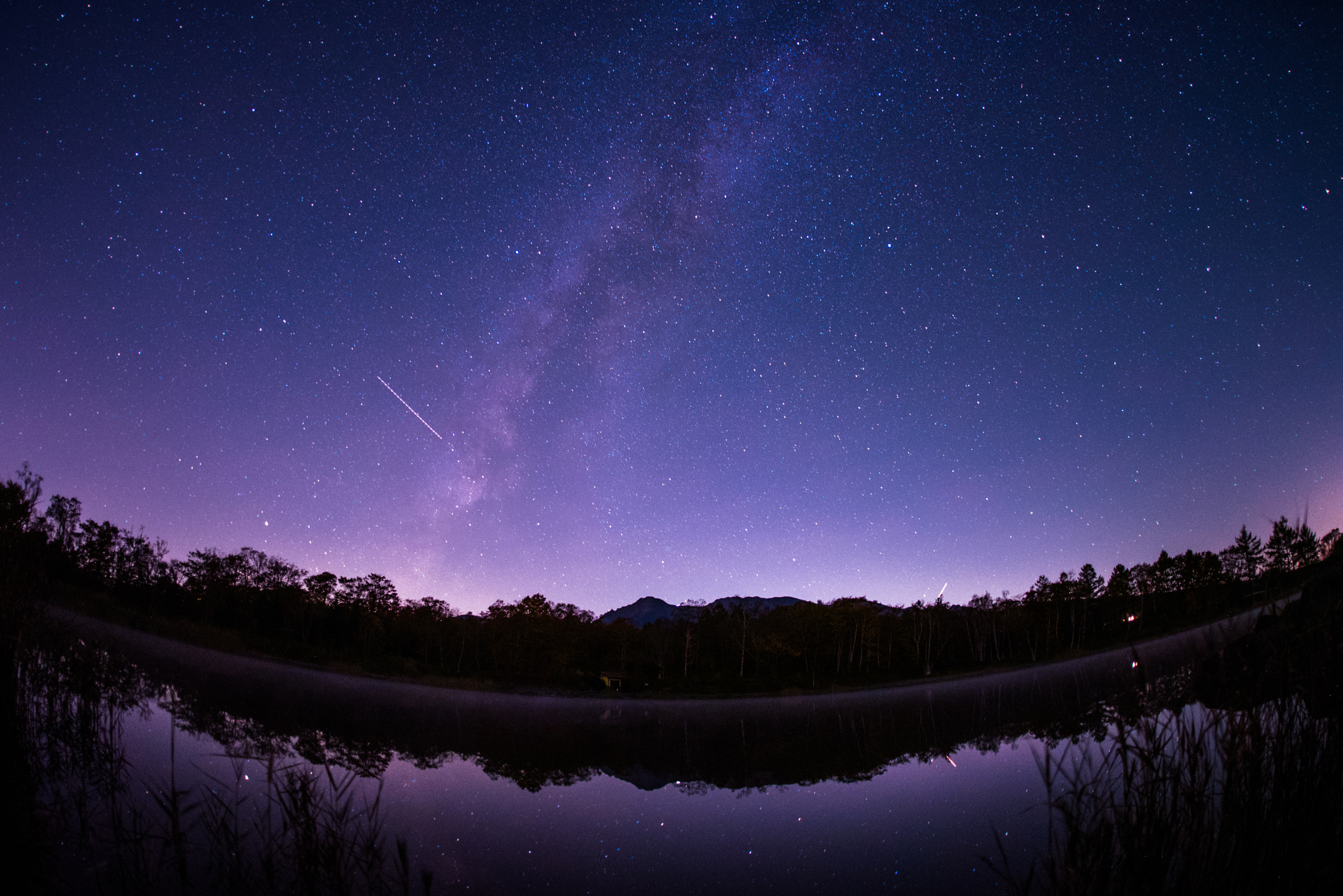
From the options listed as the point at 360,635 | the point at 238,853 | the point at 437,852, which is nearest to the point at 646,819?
the point at 437,852

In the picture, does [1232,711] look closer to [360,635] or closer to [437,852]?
[437,852]

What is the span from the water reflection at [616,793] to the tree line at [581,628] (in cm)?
3640

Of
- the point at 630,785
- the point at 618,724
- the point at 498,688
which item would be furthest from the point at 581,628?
the point at 630,785

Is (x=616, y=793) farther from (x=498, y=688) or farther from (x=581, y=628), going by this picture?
(x=581, y=628)

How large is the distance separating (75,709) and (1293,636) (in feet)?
69.4

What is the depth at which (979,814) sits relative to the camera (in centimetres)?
1080

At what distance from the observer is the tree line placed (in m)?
57.7

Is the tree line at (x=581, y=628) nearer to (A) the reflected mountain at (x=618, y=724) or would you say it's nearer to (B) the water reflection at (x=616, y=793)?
(A) the reflected mountain at (x=618, y=724)

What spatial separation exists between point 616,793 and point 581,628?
64437 millimetres

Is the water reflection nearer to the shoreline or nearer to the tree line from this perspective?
the shoreline

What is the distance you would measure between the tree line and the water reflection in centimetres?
3640

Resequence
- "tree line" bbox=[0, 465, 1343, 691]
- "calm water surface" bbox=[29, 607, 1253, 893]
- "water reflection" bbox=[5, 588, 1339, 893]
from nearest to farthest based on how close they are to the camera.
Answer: "water reflection" bbox=[5, 588, 1339, 893], "calm water surface" bbox=[29, 607, 1253, 893], "tree line" bbox=[0, 465, 1343, 691]

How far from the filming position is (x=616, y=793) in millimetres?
12719

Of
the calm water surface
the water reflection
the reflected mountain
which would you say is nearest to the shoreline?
the reflected mountain
